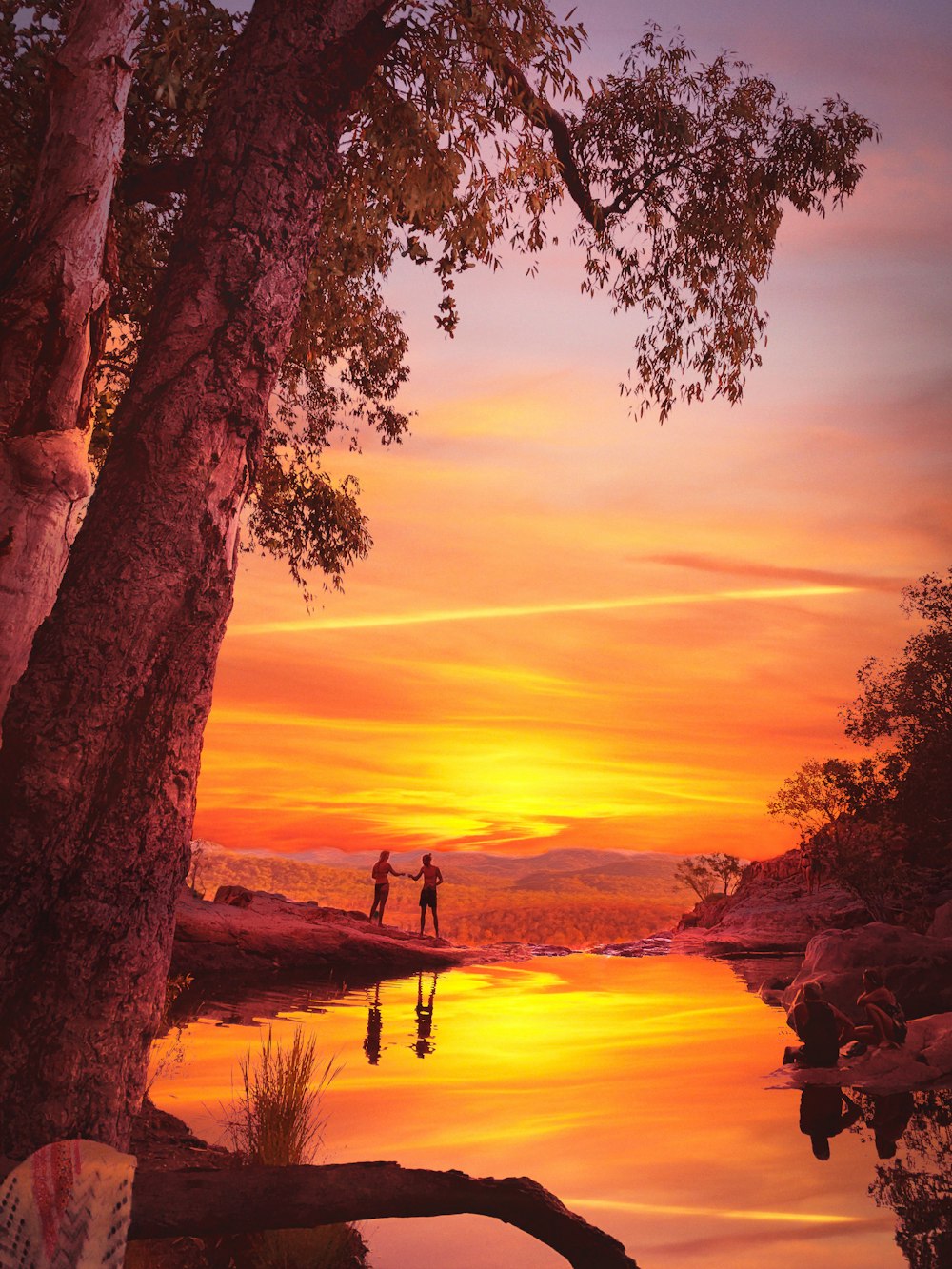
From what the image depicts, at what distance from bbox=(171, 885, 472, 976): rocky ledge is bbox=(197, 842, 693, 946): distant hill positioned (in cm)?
528

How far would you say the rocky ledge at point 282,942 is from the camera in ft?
53.8

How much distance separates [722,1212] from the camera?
628cm

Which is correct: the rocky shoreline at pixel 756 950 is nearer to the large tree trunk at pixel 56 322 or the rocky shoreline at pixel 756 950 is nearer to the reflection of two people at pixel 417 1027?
the reflection of two people at pixel 417 1027

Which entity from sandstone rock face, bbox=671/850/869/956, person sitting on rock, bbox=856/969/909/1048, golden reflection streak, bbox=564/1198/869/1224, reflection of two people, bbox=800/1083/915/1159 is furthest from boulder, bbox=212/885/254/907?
golden reflection streak, bbox=564/1198/869/1224

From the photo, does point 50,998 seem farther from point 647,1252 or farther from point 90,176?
point 90,176

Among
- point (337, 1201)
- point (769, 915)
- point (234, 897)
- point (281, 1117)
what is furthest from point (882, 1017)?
point (769, 915)

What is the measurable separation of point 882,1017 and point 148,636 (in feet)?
28.9

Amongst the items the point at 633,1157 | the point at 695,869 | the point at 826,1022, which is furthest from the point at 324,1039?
the point at 695,869

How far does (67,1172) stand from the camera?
359 centimetres

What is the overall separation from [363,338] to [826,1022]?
393 inches

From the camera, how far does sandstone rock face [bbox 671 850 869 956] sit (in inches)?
898

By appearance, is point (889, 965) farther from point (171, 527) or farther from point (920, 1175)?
point (171, 527)

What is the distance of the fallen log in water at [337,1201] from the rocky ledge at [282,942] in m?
12.3

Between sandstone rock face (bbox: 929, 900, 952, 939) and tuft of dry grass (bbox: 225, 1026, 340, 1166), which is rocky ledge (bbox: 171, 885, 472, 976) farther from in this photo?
tuft of dry grass (bbox: 225, 1026, 340, 1166)
